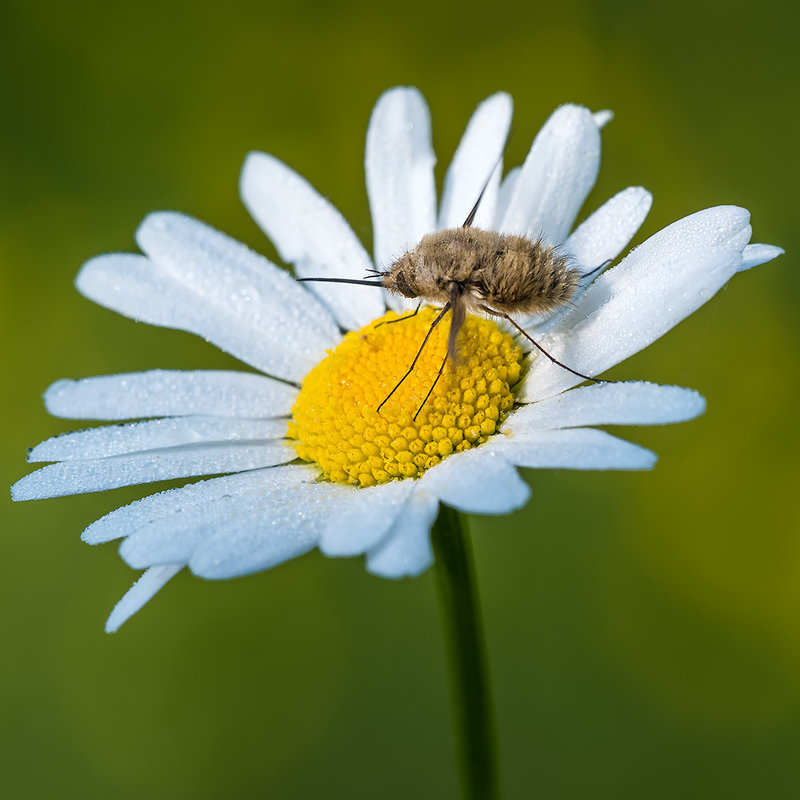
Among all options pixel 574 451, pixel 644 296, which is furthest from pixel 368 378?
pixel 574 451

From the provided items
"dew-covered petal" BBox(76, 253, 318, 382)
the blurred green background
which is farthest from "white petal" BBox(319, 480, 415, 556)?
the blurred green background

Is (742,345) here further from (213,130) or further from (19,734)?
(19,734)

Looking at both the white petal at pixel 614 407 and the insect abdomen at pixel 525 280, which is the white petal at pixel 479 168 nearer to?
the insect abdomen at pixel 525 280

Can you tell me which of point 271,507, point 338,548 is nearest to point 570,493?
point 271,507

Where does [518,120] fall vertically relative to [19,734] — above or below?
above

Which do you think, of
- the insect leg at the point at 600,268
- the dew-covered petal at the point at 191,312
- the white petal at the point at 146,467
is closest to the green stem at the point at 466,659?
the white petal at the point at 146,467

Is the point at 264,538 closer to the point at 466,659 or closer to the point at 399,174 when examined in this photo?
the point at 466,659
